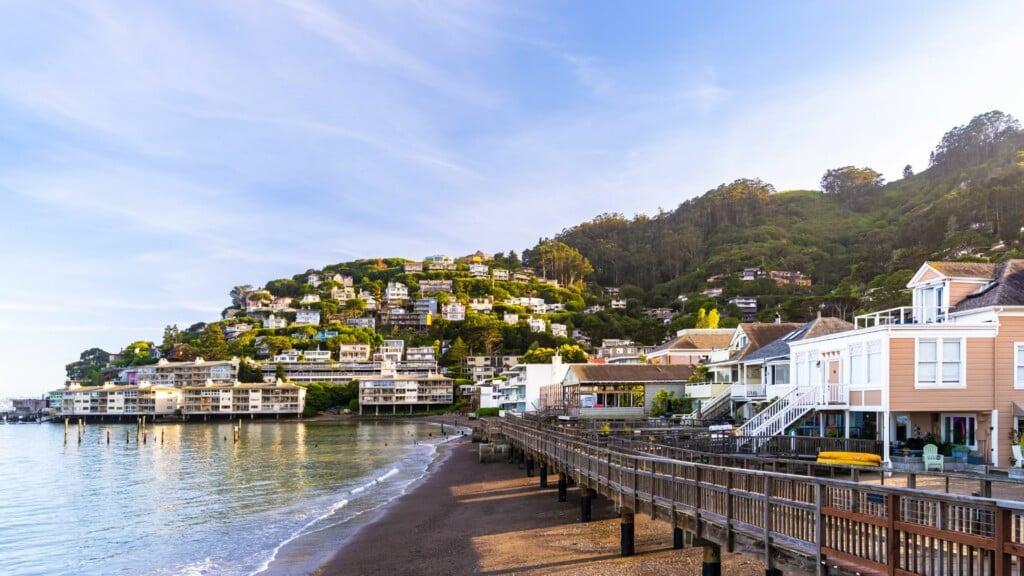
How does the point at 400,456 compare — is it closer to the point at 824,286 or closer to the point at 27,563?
the point at 27,563

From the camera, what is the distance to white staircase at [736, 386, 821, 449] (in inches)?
1235

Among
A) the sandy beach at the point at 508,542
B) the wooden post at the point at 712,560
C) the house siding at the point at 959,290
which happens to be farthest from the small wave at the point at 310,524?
the house siding at the point at 959,290

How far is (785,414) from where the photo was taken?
32125 millimetres

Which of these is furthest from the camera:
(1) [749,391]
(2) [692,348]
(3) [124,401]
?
(3) [124,401]

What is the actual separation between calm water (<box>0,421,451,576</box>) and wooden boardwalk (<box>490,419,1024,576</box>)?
12.1 m

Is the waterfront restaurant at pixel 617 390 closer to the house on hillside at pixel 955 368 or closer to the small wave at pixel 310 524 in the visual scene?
the small wave at pixel 310 524

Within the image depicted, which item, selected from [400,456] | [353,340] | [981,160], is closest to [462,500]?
[400,456]

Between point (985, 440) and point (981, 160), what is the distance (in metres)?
181

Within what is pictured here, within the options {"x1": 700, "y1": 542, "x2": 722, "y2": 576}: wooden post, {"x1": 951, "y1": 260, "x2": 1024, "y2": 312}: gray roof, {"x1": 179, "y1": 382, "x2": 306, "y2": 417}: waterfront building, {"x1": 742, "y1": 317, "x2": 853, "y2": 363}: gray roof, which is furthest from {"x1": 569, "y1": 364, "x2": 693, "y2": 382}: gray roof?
{"x1": 179, "y1": 382, "x2": 306, "y2": 417}: waterfront building

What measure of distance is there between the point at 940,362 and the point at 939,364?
8cm

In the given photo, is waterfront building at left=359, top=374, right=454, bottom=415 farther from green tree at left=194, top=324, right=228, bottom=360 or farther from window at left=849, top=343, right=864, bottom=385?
window at left=849, top=343, right=864, bottom=385

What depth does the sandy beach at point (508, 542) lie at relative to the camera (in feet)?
59.1

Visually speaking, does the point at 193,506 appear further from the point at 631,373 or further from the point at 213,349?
the point at 213,349

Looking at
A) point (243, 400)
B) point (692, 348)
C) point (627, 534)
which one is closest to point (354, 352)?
point (243, 400)
